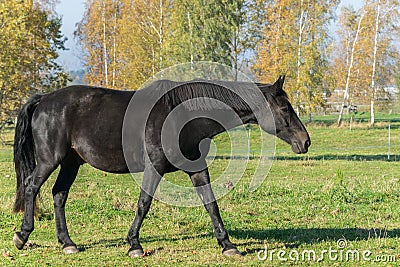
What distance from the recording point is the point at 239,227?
865cm

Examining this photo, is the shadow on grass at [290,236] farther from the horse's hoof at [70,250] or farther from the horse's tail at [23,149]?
the horse's tail at [23,149]

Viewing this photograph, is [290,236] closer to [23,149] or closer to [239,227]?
[239,227]

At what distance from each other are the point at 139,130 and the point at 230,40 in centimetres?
3086

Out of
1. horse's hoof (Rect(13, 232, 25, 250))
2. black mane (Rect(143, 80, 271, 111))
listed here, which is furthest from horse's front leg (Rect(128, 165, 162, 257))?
horse's hoof (Rect(13, 232, 25, 250))

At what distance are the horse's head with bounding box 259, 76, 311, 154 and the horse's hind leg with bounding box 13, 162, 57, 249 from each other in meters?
3.02

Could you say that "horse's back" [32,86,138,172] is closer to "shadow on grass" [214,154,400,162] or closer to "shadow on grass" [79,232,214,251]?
"shadow on grass" [79,232,214,251]

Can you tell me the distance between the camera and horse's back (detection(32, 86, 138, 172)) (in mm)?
7191

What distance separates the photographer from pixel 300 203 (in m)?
10.7

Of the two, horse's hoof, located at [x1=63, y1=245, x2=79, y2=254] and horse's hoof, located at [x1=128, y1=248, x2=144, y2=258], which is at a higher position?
horse's hoof, located at [x1=128, y1=248, x2=144, y2=258]

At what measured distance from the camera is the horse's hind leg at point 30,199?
7.27 m

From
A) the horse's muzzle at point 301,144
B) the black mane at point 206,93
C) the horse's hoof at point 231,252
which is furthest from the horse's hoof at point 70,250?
the horse's muzzle at point 301,144

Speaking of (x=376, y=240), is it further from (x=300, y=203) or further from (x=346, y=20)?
(x=346, y=20)

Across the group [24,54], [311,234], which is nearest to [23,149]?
[311,234]

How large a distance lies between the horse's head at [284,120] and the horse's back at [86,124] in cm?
190
